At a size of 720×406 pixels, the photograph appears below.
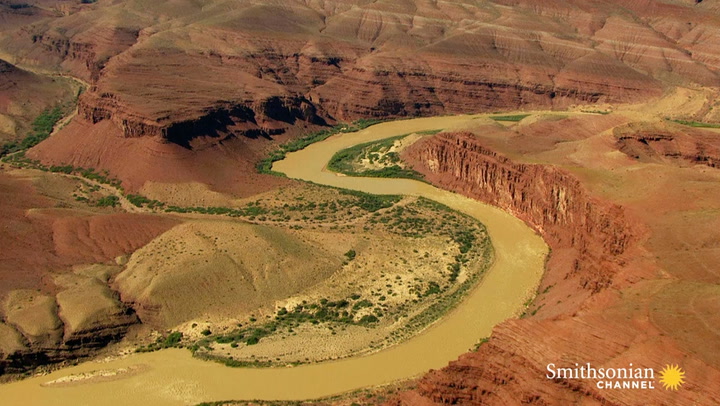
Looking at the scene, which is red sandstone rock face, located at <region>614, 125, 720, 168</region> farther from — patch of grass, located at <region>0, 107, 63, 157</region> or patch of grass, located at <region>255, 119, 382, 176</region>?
patch of grass, located at <region>0, 107, 63, 157</region>

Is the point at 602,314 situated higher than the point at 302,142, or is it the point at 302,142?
the point at 602,314

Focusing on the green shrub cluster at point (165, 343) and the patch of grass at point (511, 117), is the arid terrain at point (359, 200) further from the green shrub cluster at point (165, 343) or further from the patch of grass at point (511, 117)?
the patch of grass at point (511, 117)

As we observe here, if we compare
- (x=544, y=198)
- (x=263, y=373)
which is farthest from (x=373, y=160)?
(x=263, y=373)

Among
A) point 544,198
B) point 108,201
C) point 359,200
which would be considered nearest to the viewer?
point 544,198

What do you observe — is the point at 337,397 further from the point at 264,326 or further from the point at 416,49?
the point at 416,49

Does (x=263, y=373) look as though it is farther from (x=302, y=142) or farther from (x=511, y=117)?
(x=511, y=117)

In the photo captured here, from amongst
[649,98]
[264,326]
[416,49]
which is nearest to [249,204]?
[264,326]
